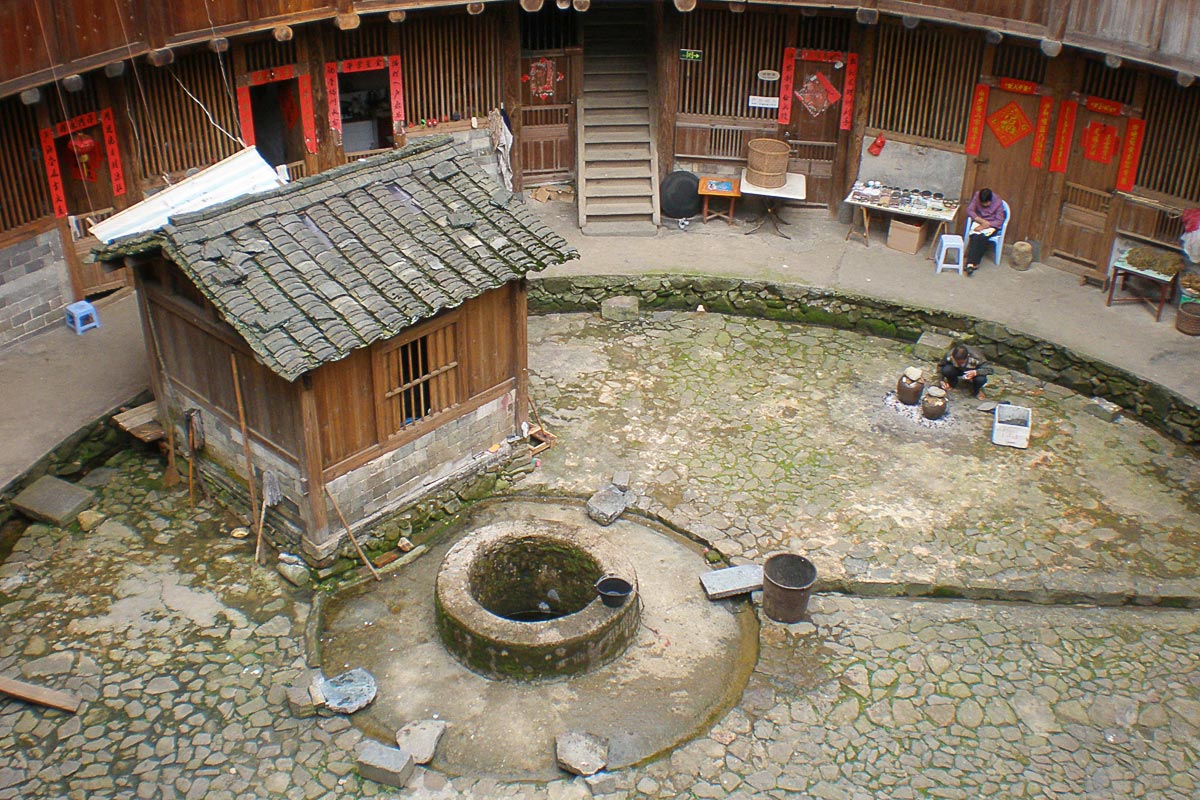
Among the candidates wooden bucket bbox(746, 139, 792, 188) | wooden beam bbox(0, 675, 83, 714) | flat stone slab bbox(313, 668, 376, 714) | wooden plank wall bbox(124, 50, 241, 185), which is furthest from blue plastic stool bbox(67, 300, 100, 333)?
wooden bucket bbox(746, 139, 792, 188)

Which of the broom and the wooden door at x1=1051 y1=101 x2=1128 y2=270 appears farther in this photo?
the wooden door at x1=1051 y1=101 x2=1128 y2=270

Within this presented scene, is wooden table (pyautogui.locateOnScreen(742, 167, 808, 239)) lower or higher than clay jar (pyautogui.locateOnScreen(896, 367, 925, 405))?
higher

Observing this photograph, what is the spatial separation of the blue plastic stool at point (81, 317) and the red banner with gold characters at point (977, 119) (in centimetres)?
1472

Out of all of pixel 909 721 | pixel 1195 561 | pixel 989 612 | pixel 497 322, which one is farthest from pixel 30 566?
pixel 1195 561

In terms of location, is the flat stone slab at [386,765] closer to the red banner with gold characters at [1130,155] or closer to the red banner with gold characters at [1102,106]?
the red banner with gold characters at [1130,155]

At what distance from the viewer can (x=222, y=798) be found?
444 inches

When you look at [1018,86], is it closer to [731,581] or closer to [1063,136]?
[1063,136]

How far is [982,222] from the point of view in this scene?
2045 centimetres

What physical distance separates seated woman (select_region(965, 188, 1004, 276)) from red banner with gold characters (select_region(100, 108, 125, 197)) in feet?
45.3

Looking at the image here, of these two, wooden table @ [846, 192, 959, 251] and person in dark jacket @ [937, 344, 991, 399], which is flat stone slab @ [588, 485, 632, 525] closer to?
person in dark jacket @ [937, 344, 991, 399]

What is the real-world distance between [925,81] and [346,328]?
12893 mm

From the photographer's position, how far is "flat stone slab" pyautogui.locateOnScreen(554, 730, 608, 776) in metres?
11.6

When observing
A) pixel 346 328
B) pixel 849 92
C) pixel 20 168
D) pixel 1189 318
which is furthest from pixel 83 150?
pixel 1189 318

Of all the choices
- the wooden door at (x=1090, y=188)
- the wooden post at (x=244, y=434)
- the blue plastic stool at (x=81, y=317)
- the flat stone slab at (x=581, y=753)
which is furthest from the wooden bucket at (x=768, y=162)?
the flat stone slab at (x=581, y=753)
